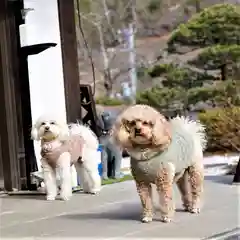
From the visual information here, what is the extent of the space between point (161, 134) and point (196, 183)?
1.21 ft

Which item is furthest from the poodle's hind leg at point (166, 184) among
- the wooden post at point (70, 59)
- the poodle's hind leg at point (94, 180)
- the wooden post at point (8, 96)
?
the wooden post at point (70, 59)

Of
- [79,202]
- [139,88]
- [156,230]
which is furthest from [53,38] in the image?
[139,88]

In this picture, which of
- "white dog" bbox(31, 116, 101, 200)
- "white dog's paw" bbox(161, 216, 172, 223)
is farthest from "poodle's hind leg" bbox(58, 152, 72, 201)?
"white dog's paw" bbox(161, 216, 172, 223)

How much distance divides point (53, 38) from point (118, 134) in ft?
5.84

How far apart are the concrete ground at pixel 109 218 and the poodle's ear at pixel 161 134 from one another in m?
0.34

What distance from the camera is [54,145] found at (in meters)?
3.12

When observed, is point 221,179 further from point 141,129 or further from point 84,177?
point 141,129

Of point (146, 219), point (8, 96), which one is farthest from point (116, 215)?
point (8, 96)

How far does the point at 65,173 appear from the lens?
313 cm

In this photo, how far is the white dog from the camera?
Result: 3092 mm

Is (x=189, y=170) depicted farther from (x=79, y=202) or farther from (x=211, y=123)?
(x=211, y=123)

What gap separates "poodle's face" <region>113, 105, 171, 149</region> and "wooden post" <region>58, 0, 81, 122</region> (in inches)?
66.6

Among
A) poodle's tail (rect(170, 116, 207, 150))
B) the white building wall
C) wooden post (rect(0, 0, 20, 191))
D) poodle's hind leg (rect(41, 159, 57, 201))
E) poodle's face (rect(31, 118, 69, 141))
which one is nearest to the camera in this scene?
poodle's tail (rect(170, 116, 207, 150))

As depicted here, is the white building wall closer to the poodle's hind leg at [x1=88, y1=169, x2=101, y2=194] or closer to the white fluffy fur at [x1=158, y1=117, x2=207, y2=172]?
the poodle's hind leg at [x1=88, y1=169, x2=101, y2=194]
